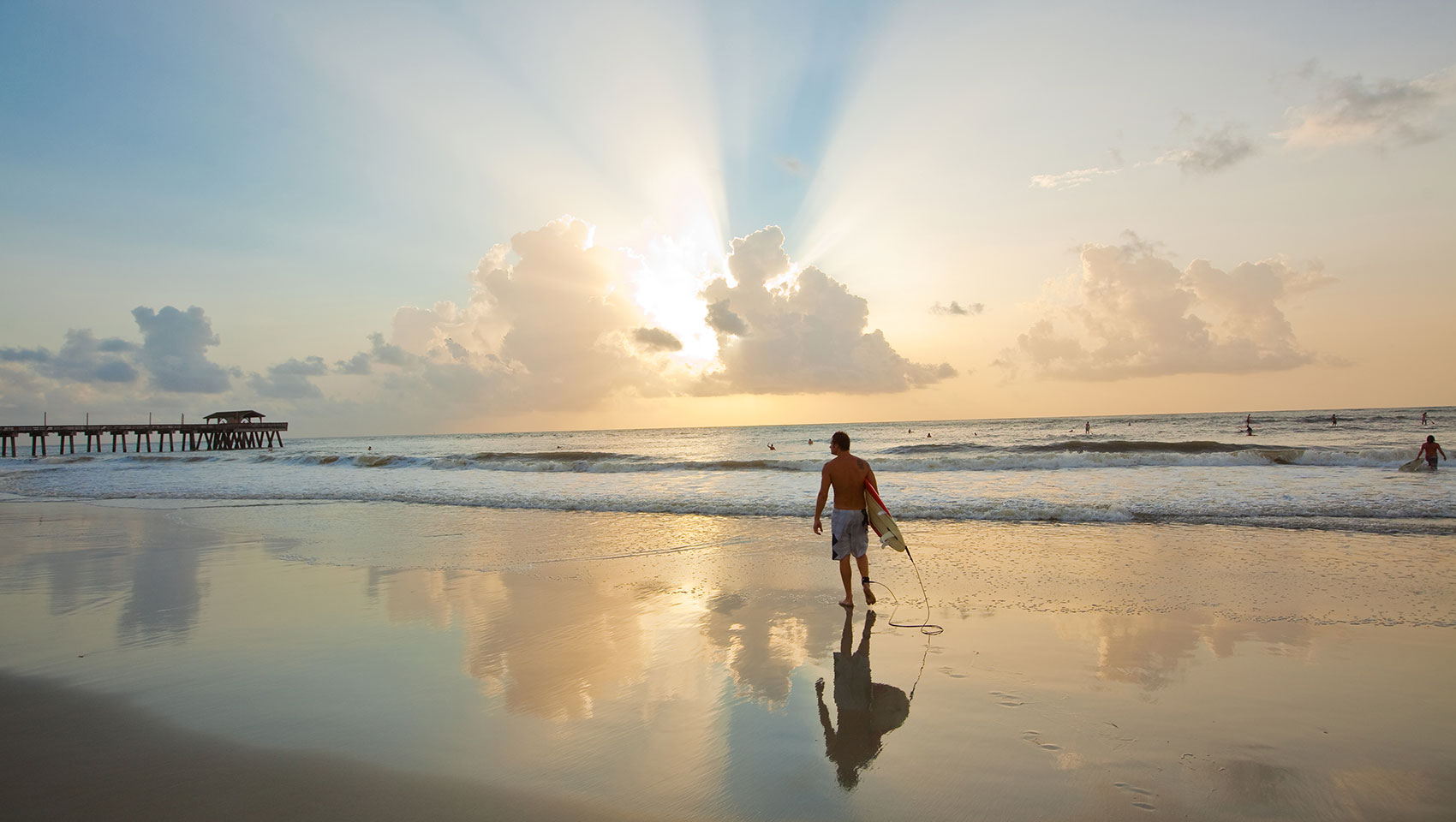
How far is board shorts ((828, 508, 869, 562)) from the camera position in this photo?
26.3 feet

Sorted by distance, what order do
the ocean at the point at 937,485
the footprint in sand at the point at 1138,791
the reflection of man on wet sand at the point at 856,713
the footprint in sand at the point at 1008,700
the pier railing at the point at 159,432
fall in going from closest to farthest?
the footprint in sand at the point at 1138,791
the reflection of man on wet sand at the point at 856,713
the footprint in sand at the point at 1008,700
the ocean at the point at 937,485
the pier railing at the point at 159,432

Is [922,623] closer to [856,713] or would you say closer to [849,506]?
[849,506]

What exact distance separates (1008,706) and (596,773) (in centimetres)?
284

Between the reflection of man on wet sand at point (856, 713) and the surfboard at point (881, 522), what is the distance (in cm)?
212

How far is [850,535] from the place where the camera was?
8.05 metres

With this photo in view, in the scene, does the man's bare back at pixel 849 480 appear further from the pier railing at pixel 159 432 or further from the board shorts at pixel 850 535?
the pier railing at pixel 159 432

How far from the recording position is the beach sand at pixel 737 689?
12.3ft

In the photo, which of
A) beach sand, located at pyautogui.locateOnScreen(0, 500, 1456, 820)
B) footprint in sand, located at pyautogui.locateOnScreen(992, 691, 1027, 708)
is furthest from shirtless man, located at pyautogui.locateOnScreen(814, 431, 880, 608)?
footprint in sand, located at pyautogui.locateOnScreen(992, 691, 1027, 708)

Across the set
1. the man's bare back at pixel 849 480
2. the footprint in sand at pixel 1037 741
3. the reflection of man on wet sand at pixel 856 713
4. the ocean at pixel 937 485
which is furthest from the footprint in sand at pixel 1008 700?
the ocean at pixel 937 485

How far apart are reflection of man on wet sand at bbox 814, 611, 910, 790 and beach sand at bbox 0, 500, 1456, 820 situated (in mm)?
24

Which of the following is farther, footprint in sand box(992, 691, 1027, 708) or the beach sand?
footprint in sand box(992, 691, 1027, 708)

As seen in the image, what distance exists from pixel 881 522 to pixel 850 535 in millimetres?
409

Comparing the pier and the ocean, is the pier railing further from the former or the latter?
the ocean

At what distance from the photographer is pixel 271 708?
4.95m
